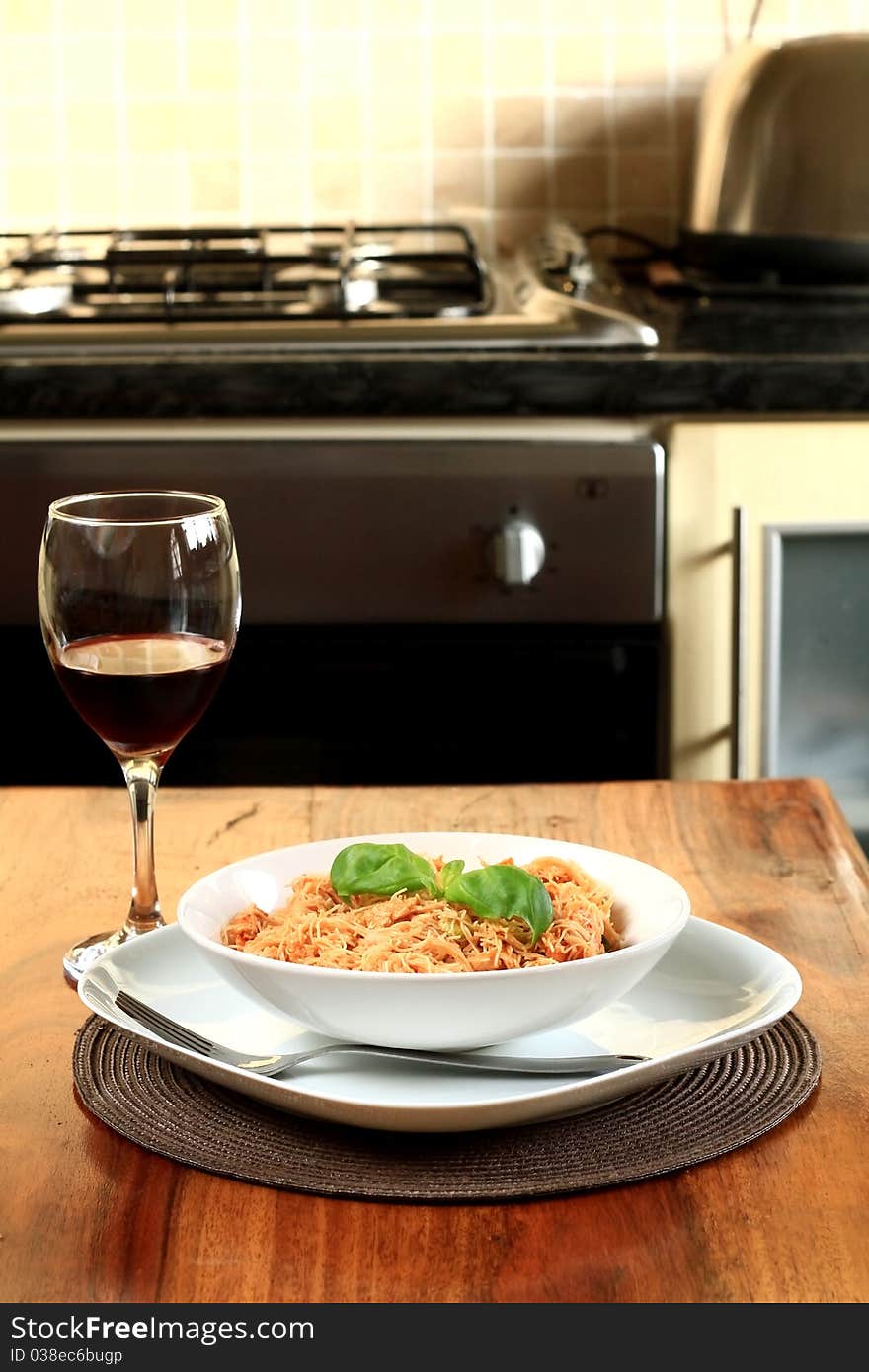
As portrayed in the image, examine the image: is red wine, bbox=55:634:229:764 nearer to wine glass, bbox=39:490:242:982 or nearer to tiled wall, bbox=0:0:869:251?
wine glass, bbox=39:490:242:982

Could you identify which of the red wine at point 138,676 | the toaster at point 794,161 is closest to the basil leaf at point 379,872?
the red wine at point 138,676

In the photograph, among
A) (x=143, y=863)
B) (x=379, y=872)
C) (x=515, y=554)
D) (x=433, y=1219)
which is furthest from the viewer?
(x=515, y=554)

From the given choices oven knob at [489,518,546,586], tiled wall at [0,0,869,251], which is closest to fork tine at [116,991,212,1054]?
oven knob at [489,518,546,586]

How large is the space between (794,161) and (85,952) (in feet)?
4.09

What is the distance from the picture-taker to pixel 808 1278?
0.45 metres

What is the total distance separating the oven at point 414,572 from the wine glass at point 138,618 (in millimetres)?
735

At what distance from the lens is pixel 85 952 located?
0.68m

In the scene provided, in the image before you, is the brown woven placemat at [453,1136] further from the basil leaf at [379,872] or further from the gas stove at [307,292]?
the gas stove at [307,292]

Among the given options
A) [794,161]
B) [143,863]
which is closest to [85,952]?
[143,863]

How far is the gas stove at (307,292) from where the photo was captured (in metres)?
1.42

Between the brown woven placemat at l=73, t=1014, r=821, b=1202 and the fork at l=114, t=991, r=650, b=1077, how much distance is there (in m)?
0.01

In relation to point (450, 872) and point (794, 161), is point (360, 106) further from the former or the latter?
point (450, 872)

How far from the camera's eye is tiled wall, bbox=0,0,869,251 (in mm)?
1972

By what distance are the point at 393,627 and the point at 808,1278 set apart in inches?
39.8
